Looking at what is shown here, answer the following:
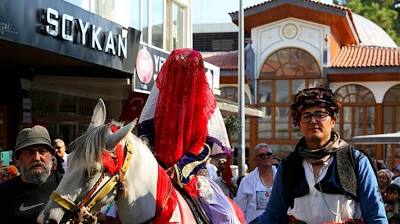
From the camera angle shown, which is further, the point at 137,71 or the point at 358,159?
the point at 137,71

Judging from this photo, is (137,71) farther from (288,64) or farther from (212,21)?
(212,21)

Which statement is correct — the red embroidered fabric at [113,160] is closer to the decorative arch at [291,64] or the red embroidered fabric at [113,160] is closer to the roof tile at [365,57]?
the roof tile at [365,57]

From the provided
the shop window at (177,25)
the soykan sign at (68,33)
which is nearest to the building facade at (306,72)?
the shop window at (177,25)

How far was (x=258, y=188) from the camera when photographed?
291 inches

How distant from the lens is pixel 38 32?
29.8 feet

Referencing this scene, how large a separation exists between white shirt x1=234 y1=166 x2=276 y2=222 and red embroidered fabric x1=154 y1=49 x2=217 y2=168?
2.47 metres

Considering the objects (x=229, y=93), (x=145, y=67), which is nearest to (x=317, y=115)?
(x=145, y=67)

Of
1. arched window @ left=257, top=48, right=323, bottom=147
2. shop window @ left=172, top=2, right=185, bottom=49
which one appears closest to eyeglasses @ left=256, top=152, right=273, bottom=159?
shop window @ left=172, top=2, right=185, bottom=49

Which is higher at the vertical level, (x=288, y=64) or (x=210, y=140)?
(x=288, y=64)

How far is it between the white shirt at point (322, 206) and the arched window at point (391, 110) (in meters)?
24.2

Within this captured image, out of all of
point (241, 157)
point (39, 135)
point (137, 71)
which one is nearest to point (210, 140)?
point (39, 135)

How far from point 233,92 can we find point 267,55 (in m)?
2.25

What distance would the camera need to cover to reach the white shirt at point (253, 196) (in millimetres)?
7297

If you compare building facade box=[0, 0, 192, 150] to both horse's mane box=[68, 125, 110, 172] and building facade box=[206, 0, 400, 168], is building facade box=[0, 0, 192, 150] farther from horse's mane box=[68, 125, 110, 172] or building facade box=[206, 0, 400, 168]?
building facade box=[206, 0, 400, 168]
